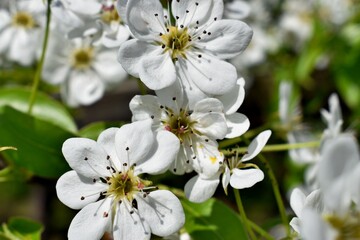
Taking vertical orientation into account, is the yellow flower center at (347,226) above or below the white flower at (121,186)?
above

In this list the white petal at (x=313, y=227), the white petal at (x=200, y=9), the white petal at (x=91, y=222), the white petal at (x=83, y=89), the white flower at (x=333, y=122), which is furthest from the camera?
the white petal at (x=83, y=89)

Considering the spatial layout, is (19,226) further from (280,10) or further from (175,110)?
(280,10)

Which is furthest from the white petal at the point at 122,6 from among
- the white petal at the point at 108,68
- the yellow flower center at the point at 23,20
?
the yellow flower center at the point at 23,20

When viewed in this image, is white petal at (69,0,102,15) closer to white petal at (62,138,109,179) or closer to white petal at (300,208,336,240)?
white petal at (62,138,109,179)

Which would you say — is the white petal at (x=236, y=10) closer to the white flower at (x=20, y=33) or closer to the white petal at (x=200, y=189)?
the white petal at (x=200, y=189)

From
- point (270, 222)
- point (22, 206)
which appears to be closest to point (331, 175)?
point (270, 222)

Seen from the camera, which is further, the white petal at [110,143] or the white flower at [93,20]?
the white flower at [93,20]

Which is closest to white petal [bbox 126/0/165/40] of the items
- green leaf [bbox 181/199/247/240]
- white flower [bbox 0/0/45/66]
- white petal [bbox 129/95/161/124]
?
white petal [bbox 129/95/161/124]
